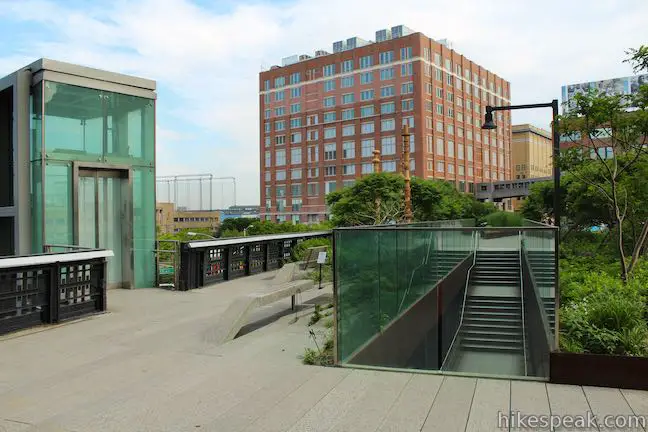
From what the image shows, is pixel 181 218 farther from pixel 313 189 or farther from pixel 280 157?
pixel 313 189

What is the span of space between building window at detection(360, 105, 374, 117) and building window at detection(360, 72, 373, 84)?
4.68 metres

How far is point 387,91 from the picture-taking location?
331ft

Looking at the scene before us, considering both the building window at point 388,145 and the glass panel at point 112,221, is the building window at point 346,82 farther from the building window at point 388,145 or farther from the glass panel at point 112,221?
the glass panel at point 112,221

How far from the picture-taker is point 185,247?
13539 mm

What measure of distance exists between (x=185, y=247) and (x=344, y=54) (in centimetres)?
9787

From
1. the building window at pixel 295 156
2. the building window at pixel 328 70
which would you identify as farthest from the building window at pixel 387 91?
the building window at pixel 295 156

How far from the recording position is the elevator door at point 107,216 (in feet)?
43.8

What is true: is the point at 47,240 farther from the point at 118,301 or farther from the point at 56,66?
the point at 56,66

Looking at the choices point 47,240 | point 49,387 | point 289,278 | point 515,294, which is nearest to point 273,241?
point 289,278

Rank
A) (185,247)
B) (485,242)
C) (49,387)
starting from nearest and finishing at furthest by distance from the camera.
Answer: (49,387), (185,247), (485,242)

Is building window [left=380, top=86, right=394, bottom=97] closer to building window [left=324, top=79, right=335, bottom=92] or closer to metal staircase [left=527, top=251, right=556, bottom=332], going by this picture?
building window [left=324, top=79, right=335, bottom=92]

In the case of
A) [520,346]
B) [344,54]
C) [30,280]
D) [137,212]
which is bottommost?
[520,346]

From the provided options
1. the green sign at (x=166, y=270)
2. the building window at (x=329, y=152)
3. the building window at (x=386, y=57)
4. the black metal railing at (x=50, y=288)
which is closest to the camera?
the black metal railing at (x=50, y=288)

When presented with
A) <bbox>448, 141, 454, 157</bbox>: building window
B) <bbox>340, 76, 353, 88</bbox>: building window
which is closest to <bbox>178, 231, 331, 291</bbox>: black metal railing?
<bbox>448, 141, 454, 157</bbox>: building window
